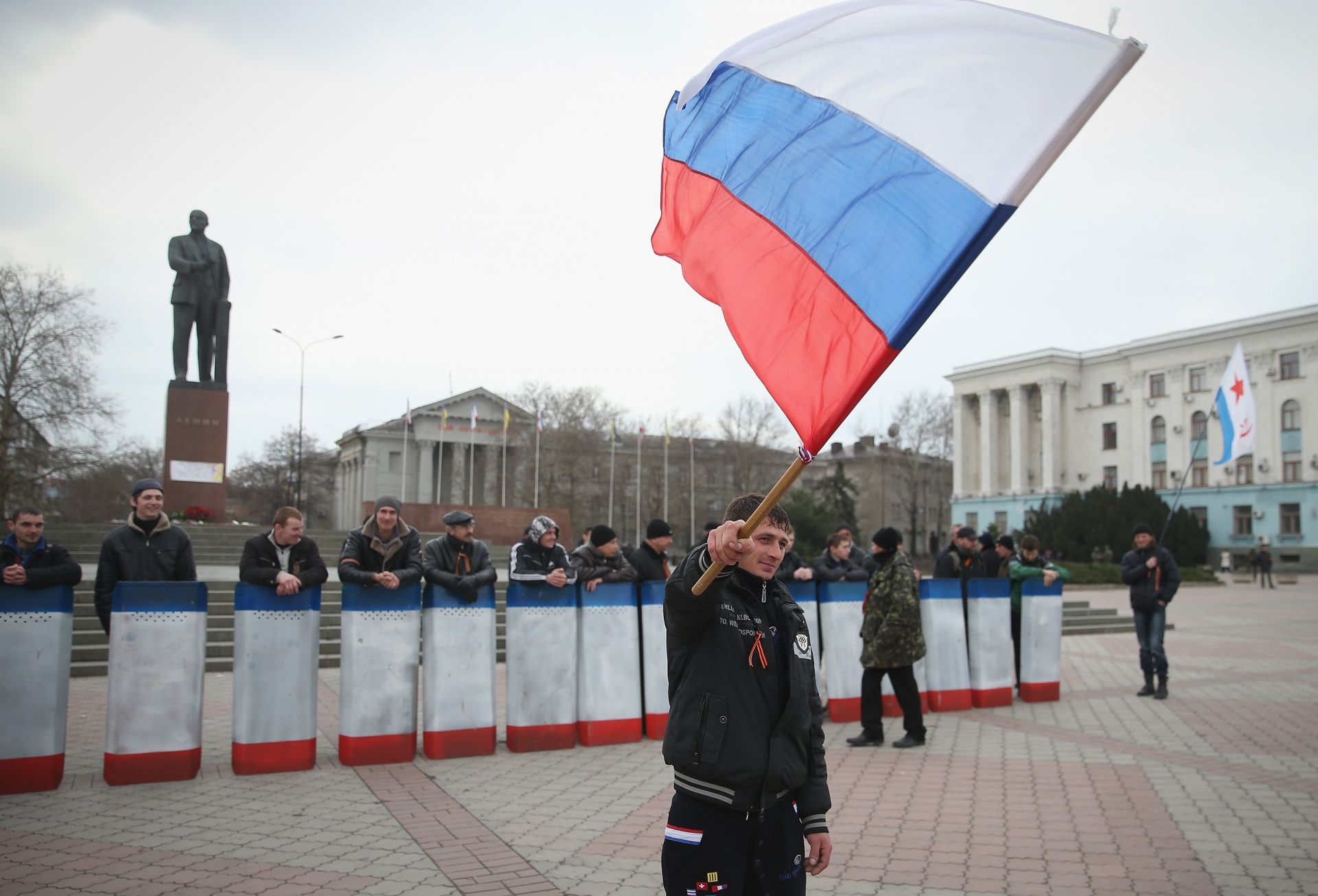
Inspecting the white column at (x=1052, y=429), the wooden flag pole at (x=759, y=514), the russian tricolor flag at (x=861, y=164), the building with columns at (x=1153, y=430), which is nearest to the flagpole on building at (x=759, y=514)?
the wooden flag pole at (x=759, y=514)

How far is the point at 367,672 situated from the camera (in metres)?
8.06

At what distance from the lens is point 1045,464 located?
284 ft

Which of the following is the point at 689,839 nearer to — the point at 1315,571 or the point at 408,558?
the point at 408,558

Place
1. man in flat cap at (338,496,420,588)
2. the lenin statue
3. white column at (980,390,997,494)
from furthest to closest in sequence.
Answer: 1. white column at (980,390,997,494)
2. the lenin statue
3. man in flat cap at (338,496,420,588)

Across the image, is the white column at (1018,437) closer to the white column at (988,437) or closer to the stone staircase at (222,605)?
the white column at (988,437)

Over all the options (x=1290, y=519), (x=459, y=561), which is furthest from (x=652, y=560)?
(x=1290, y=519)

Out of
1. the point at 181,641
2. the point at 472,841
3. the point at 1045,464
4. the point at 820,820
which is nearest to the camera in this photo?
the point at 820,820

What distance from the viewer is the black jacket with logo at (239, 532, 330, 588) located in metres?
7.71

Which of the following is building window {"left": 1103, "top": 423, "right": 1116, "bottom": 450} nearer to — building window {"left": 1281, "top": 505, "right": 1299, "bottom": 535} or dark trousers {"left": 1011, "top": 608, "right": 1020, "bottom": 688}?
building window {"left": 1281, "top": 505, "right": 1299, "bottom": 535}

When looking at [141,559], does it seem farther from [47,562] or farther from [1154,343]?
[1154,343]

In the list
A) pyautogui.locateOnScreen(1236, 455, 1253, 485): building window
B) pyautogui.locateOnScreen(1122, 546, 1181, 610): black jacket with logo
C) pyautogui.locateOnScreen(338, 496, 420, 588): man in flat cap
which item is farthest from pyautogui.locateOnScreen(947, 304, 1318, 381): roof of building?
pyautogui.locateOnScreen(338, 496, 420, 588): man in flat cap

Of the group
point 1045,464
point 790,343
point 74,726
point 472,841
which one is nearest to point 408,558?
point 472,841

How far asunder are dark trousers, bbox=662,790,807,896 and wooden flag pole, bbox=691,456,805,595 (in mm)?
701

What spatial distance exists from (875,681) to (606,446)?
66347mm
